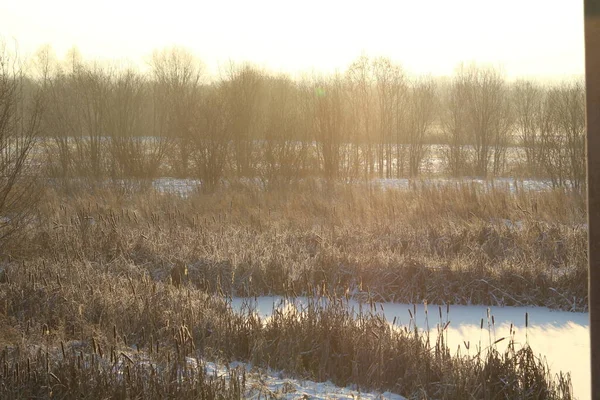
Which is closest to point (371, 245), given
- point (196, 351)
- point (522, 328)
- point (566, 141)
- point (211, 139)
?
point (522, 328)

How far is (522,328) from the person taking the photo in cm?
687

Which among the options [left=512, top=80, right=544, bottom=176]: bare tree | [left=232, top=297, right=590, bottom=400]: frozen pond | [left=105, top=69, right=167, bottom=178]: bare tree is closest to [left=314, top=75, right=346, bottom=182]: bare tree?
[left=105, top=69, right=167, bottom=178]: bare tree

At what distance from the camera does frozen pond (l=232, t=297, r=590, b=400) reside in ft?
18.7

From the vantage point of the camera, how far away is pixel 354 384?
15.8ft

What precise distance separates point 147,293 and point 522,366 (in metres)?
3.98

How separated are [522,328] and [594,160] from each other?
5.37 metres

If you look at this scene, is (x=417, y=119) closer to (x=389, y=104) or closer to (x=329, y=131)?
(x=389, y=104)

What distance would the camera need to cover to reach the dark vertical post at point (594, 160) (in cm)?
204

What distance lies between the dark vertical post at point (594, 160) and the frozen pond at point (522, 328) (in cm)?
325

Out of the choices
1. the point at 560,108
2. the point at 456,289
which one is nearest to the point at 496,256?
the point at 456,289

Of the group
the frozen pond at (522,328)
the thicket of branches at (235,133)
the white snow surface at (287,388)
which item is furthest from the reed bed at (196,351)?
→ the thicket of branches at (235,133)

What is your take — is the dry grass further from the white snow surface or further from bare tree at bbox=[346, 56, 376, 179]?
bare tree at bbox=[346, 56, 376, 179]

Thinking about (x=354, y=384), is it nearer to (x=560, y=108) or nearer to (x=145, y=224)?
(x=145, y=224)

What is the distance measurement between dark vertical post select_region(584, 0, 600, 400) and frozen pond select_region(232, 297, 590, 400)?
3246 millimetres
